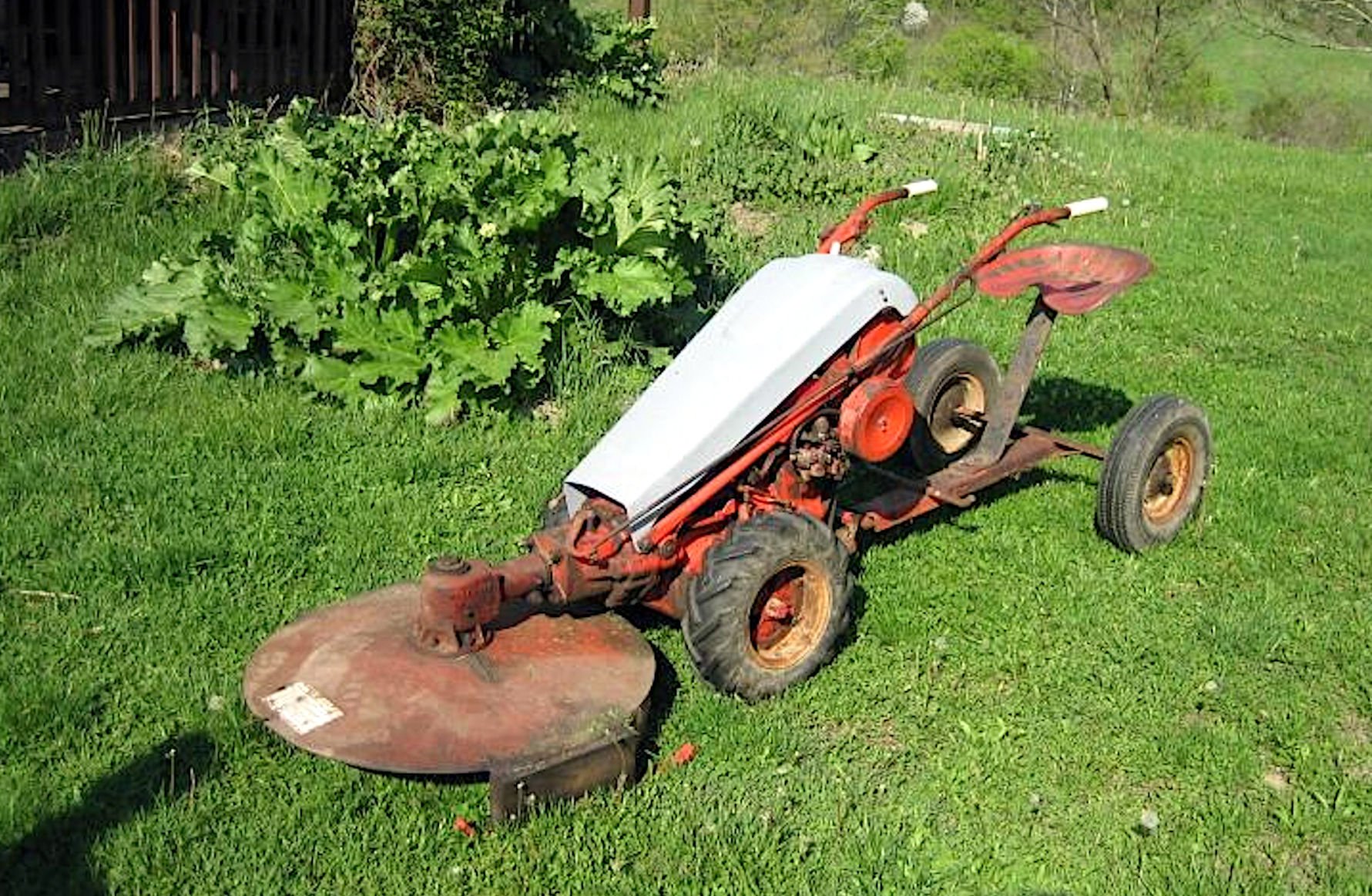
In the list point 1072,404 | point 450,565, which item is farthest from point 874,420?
point 1072,404

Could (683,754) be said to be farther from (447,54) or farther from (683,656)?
(447,54)

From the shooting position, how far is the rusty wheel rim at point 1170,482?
5.53 m

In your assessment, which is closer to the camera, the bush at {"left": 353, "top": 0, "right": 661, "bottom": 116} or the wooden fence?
the wooden fence

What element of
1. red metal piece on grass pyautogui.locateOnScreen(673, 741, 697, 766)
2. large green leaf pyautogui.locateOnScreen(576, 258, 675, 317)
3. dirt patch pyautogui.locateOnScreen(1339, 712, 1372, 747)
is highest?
large green leaf pyautogui.locateOnScreen(576, 258, 675, 317)

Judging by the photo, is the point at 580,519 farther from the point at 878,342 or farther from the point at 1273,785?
the point at 1273,785

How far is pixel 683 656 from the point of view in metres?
4.49

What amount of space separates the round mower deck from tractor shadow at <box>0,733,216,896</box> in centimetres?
22

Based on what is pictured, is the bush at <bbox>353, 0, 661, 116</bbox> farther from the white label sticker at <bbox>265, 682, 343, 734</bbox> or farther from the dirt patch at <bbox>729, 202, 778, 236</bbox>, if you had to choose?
the white label sticker at <bbox>265, 682, 343, 734</bbox>

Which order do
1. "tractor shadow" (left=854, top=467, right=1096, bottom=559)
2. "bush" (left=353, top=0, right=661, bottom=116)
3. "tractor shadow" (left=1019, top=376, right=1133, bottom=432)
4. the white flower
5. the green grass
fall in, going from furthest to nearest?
the white flower < "bush" (left=353, top=0, right=661, bottom=116) < "tractor shadow" (left=1019, top=376, right=1133, bottom=432) < "tractor shadow" (left=854, top=467, right=1096, bottom=559) < the green grass

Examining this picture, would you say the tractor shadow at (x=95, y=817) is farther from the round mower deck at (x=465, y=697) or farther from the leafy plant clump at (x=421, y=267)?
the leafy plant clump at (x=421, y=267)

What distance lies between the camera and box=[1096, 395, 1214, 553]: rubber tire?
5.27 m

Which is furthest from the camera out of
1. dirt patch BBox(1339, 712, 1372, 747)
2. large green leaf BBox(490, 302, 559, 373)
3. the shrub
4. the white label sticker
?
the shrub

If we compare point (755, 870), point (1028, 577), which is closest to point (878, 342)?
point (1028, 577)

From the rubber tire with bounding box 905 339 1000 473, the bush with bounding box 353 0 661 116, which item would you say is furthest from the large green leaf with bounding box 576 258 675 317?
the bush with bounding box 353 0 661 116
